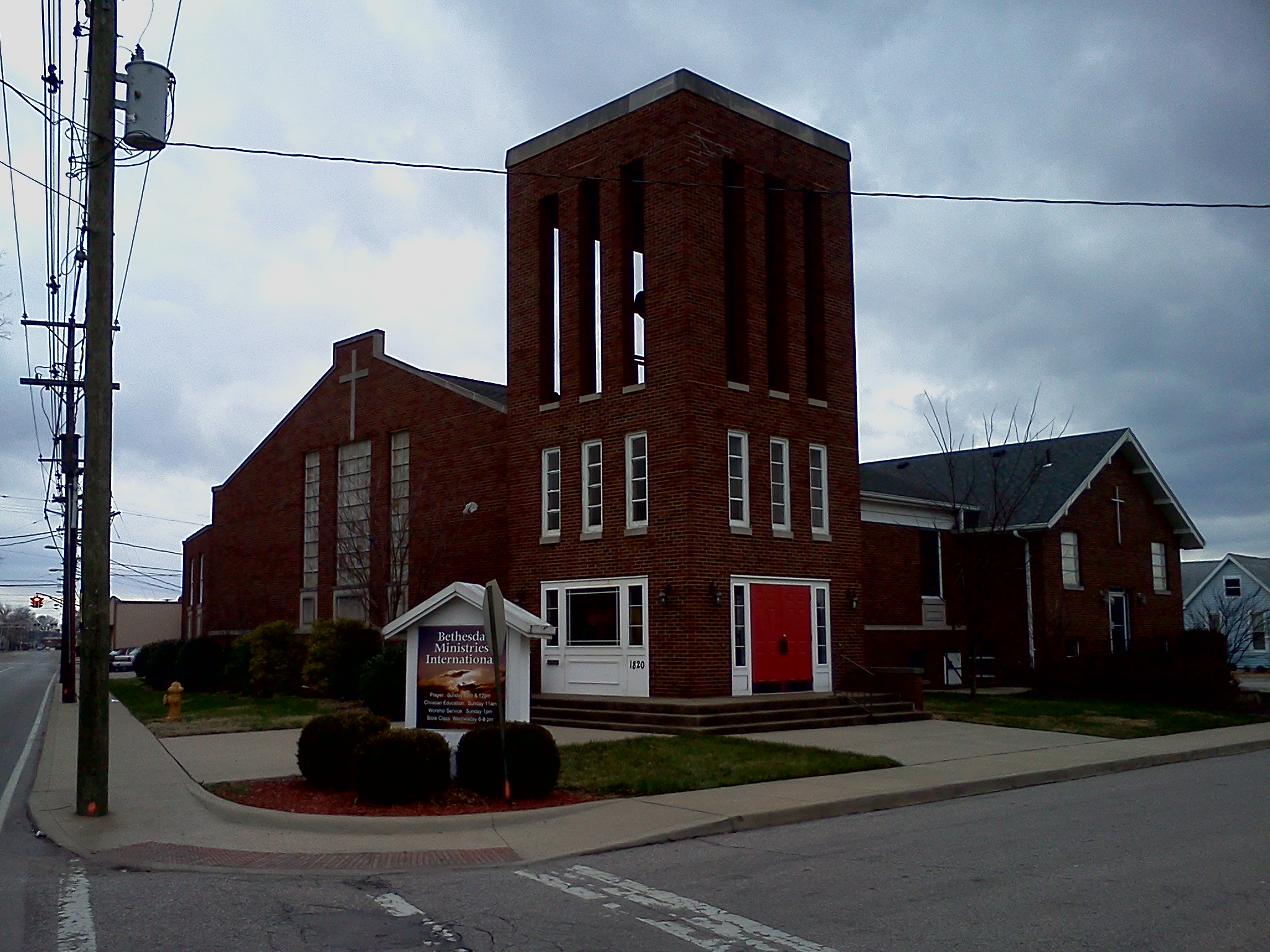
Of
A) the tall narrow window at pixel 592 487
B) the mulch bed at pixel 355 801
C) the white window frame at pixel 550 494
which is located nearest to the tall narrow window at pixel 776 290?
the tall narrow window at pixel 592 487

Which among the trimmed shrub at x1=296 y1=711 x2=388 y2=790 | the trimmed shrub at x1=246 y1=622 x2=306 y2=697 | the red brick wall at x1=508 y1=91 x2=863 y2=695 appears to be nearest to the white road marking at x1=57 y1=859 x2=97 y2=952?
the trimmed shrub at x1=296 y1=711 x2=388 y2=790

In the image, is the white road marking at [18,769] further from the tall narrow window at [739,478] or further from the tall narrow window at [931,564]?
the tall narrow window at [931,564]

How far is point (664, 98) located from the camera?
77.8 ft

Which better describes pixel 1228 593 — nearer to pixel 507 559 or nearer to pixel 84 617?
pixel 507 559

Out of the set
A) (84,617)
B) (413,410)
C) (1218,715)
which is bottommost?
(1218,715)

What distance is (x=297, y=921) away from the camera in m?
7.58

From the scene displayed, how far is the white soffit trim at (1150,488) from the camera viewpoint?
3388 centimetres

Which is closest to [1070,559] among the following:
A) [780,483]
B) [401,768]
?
[780,483]

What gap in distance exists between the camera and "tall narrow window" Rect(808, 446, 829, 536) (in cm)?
2536

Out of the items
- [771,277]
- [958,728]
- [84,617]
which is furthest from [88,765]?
[771,277]

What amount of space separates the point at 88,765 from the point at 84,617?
148 cm

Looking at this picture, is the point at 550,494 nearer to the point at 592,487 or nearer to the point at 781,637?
the point at 592,487

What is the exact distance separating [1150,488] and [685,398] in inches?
863

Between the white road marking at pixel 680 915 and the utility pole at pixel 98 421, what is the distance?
17.1 feet
